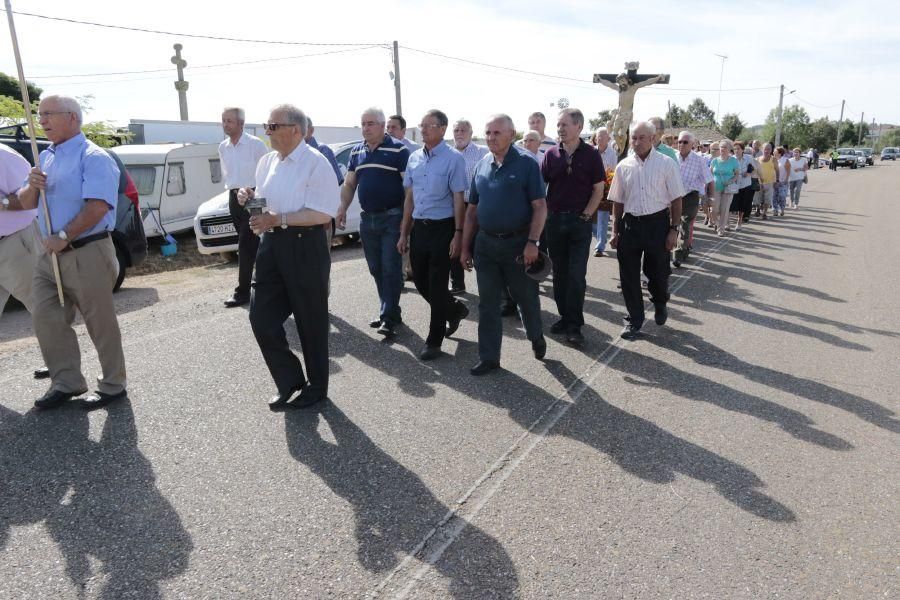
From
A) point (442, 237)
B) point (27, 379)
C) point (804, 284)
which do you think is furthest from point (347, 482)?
point (804, 284)

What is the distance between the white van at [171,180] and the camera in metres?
14.3

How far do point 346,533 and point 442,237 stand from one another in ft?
9.84

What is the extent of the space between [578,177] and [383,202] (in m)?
1.77

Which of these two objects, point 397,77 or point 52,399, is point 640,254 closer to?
point 52,399

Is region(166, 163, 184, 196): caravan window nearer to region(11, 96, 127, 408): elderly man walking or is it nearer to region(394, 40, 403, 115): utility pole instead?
region(11, 96, 127, 408): elderly man walking

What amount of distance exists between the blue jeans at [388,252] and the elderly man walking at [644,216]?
2.03 metres

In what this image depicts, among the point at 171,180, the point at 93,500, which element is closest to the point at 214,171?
the point at 171,180

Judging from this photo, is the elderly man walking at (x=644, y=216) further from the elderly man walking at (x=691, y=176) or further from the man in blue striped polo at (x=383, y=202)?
the elderly man walking at (x=691, y=176)

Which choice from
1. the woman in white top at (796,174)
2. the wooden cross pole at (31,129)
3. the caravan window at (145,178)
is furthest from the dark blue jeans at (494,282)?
the woman in white top at (796,174)

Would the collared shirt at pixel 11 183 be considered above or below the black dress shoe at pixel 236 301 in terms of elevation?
above

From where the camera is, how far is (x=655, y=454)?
3.86m

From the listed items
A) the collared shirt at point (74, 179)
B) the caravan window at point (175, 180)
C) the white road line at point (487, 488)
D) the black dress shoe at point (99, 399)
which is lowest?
the white road line at point (487, 488)

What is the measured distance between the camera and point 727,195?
13.1 m

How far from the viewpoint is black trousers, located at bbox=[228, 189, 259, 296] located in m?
7.07
